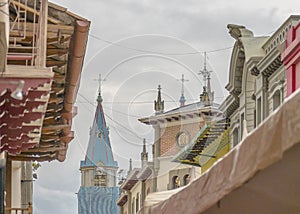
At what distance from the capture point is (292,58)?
76.7 ft

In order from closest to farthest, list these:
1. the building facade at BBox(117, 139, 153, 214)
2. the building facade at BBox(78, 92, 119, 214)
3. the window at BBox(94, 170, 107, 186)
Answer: the building facade at BBox(117, 139, 153, 214)
the building facade at BBox(78, 92, 119, 214)
the window at BBox(94, 170, 107, 186)

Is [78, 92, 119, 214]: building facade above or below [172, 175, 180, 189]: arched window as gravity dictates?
above

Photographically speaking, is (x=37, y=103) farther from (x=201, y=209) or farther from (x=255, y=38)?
(x=255, y=38)

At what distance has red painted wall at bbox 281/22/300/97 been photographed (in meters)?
22.9

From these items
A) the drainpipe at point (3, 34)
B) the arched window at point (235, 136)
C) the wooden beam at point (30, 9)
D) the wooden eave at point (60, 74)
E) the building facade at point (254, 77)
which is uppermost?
the building facade at point (254, 77)

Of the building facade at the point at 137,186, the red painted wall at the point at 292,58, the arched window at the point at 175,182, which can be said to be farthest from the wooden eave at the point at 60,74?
the building facade at the point at 137,186

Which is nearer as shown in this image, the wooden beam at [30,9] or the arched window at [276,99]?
the wooden beam at [30,9]

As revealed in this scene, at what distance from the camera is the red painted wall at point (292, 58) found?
22.9 m

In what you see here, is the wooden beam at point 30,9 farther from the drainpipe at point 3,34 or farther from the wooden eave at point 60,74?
the drainpipe at point 3,34

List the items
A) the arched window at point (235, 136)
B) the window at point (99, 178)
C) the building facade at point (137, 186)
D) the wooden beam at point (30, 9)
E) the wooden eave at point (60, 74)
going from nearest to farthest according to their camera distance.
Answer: the wooden beam at point (30, 9)
the wooden eave at point (60, 74)
the arched window at point (235, 136)
the building facade at point (137, 186)
the window at point (99, 178)

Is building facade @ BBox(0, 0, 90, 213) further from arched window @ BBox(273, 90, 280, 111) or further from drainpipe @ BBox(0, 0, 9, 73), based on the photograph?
arched window @ BBox(273, 90, 280, 111)

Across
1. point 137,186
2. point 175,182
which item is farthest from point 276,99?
point 137,186

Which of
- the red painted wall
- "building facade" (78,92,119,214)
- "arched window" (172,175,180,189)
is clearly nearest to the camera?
the red painted wall

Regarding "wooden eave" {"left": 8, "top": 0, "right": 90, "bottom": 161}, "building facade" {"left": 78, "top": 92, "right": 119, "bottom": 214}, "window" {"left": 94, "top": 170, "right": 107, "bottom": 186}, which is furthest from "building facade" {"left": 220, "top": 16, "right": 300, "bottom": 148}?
"window" {"left": 94, "top": 170, "right": 107, "bottom": 186}
